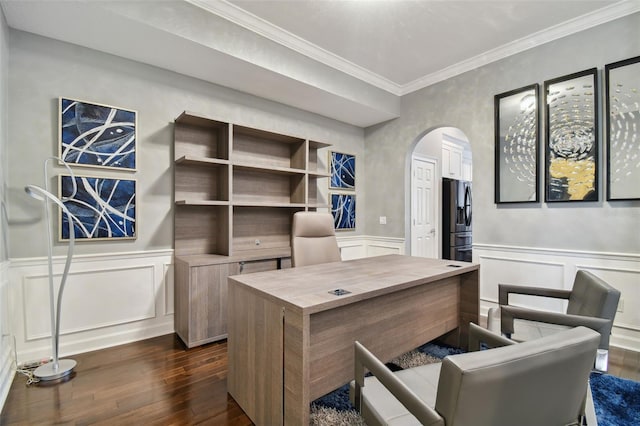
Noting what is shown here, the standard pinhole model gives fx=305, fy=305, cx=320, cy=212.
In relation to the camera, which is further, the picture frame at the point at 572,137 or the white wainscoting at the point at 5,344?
the picture frame at the point at 572,137

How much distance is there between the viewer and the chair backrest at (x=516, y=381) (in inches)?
30.3

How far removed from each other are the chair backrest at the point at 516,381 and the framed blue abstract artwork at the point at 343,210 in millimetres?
3555

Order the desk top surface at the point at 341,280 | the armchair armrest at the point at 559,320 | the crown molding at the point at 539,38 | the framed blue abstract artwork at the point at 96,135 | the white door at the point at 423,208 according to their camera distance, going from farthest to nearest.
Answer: the white door at the point at 423,208
the crown molding at the point at 539,38
the framed blue abstract artwork at the point at 96,135
the armchair armrest at the point at 559,320
the desk top surface at the point at 341,280

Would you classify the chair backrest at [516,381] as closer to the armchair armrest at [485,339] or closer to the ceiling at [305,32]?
the armchair armrest at [485,339]

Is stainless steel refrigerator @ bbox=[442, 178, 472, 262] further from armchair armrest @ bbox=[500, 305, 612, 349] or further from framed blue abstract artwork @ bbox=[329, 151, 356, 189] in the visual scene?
armchair armrest @ bbox=[500, 305, 612, 349]

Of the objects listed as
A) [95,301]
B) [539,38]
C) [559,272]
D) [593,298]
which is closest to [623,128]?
[539,38]

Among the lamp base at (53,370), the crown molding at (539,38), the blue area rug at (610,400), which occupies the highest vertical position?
the crown molding at (539,38)

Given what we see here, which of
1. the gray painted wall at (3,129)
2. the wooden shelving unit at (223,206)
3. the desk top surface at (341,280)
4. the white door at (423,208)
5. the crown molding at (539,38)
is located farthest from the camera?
the white door at (423,208)

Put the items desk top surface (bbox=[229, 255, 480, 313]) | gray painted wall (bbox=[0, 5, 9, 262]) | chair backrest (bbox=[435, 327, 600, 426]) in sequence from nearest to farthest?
chair backrest (bbox=[435, 327, 600, 426]) → desk top surface (bbox=[229, 255, 480, 313]) → gray painted wall (bbox=[0, 5, 9, 262])

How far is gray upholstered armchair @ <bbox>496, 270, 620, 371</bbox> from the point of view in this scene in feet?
5.19

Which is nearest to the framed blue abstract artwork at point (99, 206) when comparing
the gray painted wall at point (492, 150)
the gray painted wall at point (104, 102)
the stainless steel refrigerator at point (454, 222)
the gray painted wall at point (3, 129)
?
the gray painted wall at point (104, 102)

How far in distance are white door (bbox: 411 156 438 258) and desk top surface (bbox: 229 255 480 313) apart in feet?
7.15

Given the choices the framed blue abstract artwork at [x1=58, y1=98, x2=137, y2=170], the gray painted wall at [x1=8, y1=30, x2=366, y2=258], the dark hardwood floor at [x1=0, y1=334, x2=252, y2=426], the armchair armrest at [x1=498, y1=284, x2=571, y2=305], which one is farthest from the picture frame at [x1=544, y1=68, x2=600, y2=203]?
the framed blue abstract artwork at [x1=58, y1=98, x2=137, y2=170]

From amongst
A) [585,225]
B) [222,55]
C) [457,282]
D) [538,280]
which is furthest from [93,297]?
[585,225]
